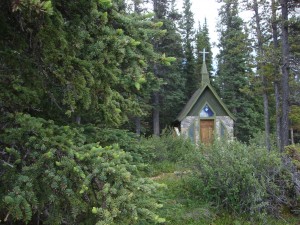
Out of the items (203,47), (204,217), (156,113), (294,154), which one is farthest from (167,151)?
(203,47)

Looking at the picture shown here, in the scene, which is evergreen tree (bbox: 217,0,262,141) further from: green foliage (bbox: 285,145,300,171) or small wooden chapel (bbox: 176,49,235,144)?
green foliage (bbox: 285,145,300,171)

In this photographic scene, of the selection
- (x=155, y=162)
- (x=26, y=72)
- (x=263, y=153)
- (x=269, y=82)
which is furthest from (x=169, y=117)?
(x=26, y=72)

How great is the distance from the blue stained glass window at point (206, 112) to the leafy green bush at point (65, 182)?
1793cm

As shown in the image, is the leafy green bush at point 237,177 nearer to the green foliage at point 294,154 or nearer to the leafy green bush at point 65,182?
the green foliage at point 294,154

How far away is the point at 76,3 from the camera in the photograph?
11.0 feet

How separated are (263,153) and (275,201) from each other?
36.6 inches

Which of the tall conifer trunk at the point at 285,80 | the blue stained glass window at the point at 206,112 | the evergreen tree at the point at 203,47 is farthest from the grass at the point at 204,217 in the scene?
the evergreen tree at the point at 203,47

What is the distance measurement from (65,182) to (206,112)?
18.6 metres

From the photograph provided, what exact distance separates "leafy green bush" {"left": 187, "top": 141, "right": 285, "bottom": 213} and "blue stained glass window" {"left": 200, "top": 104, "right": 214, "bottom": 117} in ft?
45.6

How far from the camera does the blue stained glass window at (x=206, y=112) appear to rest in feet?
67.5

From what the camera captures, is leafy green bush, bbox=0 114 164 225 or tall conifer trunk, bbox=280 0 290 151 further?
tall conifer trunk, bbox=280 0 290 151

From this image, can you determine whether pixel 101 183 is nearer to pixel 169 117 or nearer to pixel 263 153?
pixel 263 153

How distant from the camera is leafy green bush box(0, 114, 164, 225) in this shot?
247 cm

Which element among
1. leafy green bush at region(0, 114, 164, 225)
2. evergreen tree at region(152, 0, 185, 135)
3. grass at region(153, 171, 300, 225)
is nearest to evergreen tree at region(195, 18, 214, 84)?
evergreen tree at region(152, 0, 185, 135)
